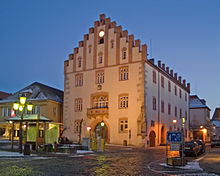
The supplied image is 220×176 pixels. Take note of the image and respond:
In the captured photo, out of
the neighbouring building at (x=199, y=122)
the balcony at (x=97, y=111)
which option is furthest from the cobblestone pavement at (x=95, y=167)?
the neighbouring building at (x=199, y=122)

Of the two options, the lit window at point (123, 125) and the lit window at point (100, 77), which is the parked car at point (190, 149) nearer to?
the lit window at point (123, 125)

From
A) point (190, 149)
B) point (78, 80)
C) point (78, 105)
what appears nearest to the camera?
point (190, 149)

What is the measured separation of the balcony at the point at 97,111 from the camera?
40.5 m

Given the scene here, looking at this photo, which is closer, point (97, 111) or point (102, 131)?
point (97, 111)

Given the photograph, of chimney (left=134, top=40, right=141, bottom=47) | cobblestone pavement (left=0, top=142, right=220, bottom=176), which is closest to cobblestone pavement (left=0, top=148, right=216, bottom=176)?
cobblestone pavement (left=0, top=142, right=220, bottom=176)

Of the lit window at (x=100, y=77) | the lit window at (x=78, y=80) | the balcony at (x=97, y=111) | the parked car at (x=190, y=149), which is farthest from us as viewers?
the lit window at (x=78, y=80)

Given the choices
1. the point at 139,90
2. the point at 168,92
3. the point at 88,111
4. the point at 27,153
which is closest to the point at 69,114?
the point at 88,111

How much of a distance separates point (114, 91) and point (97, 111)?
3.81 metres

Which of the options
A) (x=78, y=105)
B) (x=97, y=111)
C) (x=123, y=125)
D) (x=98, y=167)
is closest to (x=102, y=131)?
(x=97, y=111)

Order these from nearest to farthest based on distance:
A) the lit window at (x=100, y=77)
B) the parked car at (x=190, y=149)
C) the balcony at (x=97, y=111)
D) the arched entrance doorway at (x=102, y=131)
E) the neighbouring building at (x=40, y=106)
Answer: the parked car at (x=190, y=149) → the balcony at (x=97, y=111) → the arched entrance doorway at (x=102, y=131) → the lit window at (x=100, y=77) → the neighbouring building at (x=40, y=106)

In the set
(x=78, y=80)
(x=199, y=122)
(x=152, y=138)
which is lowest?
(x=152, y=138)

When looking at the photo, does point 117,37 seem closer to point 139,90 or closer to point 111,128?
point 139,90

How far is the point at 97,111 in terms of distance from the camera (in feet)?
135

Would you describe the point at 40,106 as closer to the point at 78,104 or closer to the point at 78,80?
the point at 78,104
